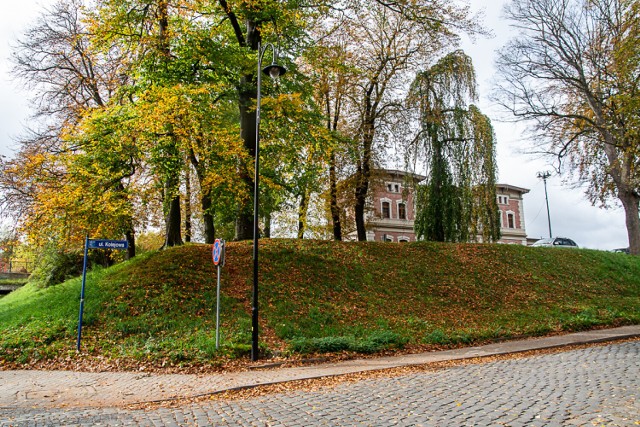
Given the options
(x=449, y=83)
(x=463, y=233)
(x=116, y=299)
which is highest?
(x=449, y=83)

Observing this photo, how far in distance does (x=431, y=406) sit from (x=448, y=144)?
62.6 feet

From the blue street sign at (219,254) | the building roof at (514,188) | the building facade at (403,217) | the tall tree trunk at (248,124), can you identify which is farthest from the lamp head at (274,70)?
the building roof at (514,188)

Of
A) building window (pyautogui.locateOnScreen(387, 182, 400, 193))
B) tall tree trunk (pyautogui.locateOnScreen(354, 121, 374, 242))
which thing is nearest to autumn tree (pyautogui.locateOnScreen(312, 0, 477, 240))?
tall tree trunk (pyautogui.locateOnScreen(354, 121, 374, 242))

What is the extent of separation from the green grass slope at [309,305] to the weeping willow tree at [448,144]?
2.83 metres

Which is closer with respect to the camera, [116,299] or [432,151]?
[116,299]

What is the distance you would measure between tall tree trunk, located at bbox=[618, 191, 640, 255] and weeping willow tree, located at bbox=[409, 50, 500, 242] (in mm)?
9548

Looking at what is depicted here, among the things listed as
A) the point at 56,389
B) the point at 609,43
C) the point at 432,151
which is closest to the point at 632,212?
the point at 609,43

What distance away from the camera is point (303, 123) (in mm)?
16859

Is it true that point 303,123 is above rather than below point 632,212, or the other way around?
above

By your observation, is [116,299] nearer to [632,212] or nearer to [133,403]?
[133,403]

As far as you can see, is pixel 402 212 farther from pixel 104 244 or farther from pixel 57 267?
pixel 104 244

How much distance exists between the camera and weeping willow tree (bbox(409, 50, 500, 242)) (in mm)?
23000

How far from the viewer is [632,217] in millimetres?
25562

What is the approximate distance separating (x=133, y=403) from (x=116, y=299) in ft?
21.8
